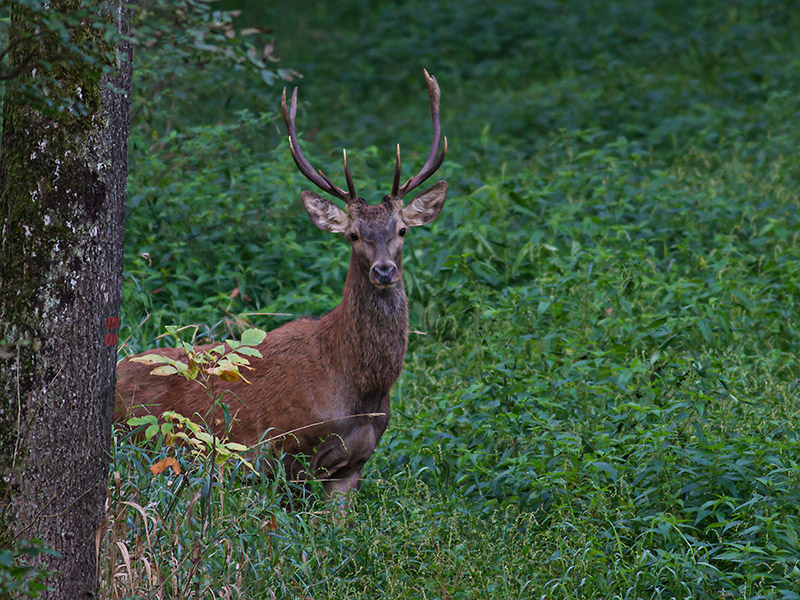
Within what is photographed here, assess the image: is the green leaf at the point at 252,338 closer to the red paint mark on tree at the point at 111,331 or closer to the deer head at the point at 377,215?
the red paint mark on tree at the point at 111,331

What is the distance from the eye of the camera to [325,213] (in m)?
6.23

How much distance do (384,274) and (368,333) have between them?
33cm

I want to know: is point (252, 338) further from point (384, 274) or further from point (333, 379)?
point (384, 274)

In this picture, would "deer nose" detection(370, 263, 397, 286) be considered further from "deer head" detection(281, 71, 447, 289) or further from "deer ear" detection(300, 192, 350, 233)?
"deer ear" detection(300, 192, 350, 233)

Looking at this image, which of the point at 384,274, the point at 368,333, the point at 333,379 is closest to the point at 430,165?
the point at 384,274

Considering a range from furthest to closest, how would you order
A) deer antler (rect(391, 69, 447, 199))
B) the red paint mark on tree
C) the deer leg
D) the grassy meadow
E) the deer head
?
deer antler (rect(391, 69, 447, 199)) < the deer head < the deer leg < the grassy meadow < the red paint mark on tree

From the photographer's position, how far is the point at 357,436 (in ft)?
18.2

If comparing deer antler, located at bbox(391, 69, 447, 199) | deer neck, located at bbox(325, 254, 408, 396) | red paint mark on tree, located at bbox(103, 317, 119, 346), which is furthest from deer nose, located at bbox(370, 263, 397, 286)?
red paint mark on tree, located at bbox(103, 317, 119, 346)

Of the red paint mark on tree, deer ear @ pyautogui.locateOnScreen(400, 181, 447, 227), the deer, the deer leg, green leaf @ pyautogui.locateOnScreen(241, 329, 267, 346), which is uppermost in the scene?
deer ear @ pyautogui.locateOnScreen(400, 181, 447, 227)

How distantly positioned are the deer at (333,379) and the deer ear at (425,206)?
0.14 m

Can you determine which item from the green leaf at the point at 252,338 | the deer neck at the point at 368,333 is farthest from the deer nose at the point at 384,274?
the green leaf at the point at 252,338

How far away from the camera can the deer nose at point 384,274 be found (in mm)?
5676

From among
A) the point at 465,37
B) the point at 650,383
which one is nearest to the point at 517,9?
the point at 465,37

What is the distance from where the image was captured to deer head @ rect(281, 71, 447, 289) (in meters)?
5.79
